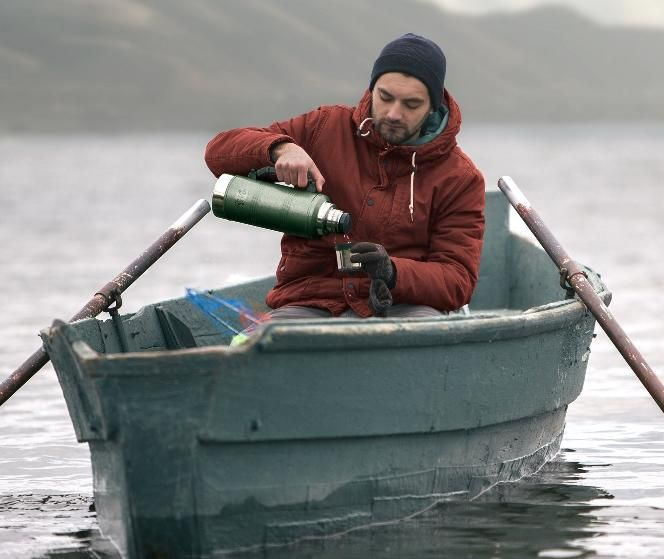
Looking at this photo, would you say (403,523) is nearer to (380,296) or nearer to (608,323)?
(380,296)

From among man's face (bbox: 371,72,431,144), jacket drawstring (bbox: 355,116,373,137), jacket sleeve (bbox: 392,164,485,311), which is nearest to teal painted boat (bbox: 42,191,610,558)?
jacket sleeve (bbox: 392,164,485,311)

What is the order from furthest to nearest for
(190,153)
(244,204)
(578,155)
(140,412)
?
(190,153) < (578,155) < (244,204) < (140,412)

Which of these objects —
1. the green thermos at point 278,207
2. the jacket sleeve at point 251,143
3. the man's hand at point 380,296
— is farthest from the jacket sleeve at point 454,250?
the jacket sleeve at point 251,143

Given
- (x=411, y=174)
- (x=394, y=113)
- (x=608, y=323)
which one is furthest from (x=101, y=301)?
(x=608, y=323)

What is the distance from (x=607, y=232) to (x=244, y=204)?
2152 centimetres

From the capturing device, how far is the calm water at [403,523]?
685 cm

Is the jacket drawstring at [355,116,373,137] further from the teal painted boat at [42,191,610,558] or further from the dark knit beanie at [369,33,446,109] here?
the teal painted boat at [42,191,610,558]

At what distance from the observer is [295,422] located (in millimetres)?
5926

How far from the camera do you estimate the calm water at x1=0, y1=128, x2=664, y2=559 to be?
6.85m

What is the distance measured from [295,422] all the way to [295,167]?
1186 mm

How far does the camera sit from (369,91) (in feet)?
22.8

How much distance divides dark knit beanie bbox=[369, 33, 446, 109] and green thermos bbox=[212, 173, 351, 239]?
2.17ft

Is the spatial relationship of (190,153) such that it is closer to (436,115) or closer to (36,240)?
(36,240)

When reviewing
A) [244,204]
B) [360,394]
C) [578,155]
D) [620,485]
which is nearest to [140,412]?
[360,394]
